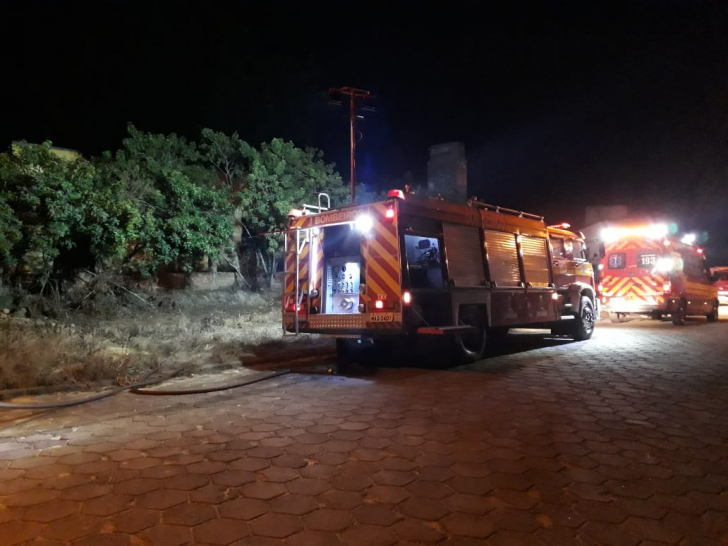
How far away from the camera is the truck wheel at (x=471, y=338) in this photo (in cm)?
870

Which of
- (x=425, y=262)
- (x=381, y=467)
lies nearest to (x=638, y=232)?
(x=425, y=262)

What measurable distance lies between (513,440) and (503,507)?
4.52 ft

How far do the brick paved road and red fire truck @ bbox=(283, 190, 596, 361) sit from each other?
1.42 m

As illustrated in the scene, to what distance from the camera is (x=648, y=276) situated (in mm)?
15461

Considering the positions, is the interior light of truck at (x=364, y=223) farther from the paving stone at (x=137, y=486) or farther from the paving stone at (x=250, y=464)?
the paving stone at (x=137, y=486)

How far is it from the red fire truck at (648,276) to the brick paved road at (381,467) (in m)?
9.63

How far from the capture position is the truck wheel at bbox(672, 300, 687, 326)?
15.5 meters

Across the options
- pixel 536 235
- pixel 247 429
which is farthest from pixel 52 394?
pixel 536 235

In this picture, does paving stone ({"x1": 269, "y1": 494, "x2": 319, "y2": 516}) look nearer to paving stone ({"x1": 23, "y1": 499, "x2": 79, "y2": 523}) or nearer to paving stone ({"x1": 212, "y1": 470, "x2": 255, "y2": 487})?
paving stone ({"x1": 212, "y1": 470, "x2": 255, "y2": 487})

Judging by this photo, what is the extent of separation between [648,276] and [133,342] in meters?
14.6

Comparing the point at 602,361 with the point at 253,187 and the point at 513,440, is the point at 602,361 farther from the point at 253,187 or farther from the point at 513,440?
the point at 253,187

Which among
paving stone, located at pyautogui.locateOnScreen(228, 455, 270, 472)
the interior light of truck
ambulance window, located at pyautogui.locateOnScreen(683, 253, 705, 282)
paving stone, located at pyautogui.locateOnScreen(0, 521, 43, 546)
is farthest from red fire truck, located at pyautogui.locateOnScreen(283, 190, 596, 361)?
ambulance window, located at pyautogui.locateOnScreen(683, 253, 705, 282)

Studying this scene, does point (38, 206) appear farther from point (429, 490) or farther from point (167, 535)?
point (429, 490)

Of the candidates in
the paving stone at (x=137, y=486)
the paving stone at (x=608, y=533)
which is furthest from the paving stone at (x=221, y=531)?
the paving stone at (x=608, y=533)
